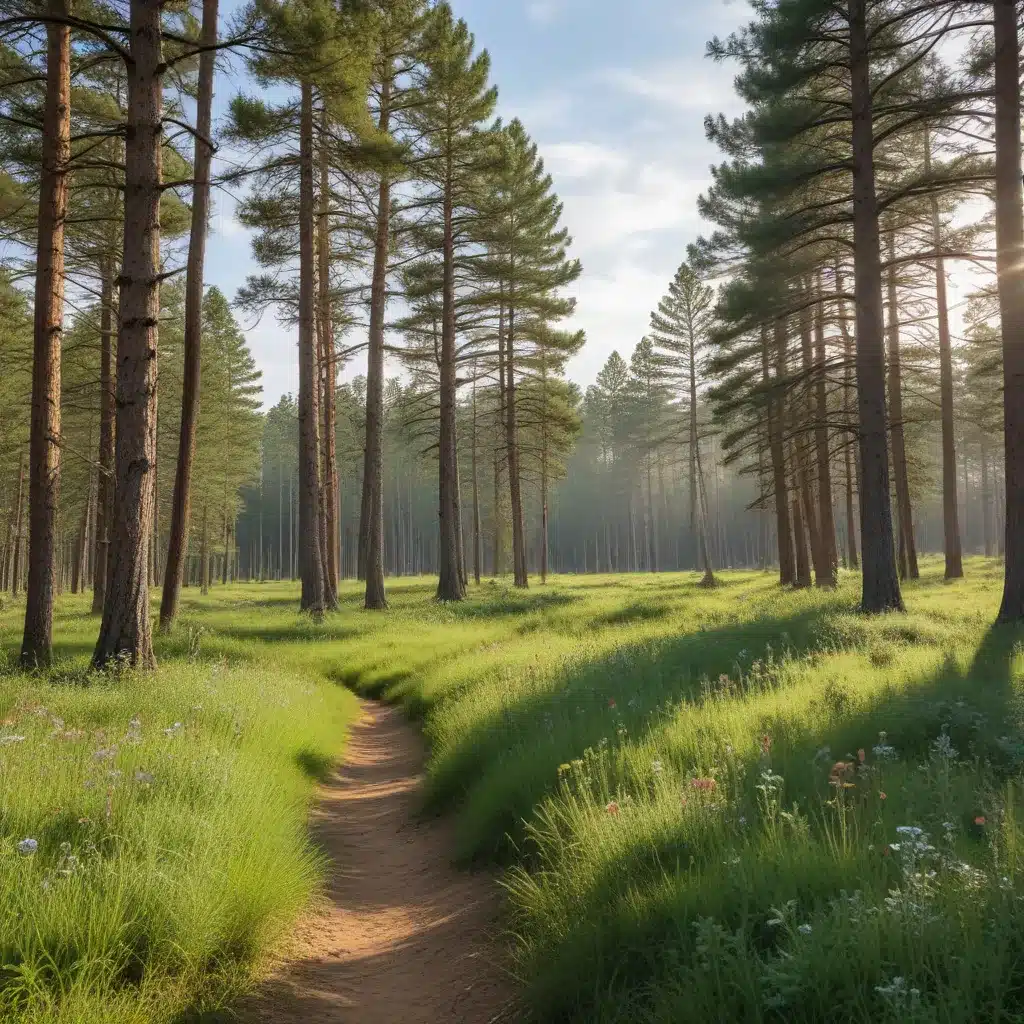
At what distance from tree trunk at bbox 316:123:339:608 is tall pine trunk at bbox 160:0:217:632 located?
289cm

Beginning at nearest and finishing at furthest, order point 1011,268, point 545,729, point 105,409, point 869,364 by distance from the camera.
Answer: point 545,729 → point 1011,268 → point 869,364 → point 105,409

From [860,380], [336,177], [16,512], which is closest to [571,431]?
[336,177]

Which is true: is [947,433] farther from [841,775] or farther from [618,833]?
[618,833]

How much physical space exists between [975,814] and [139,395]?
8.44 meters

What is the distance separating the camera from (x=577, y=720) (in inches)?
241

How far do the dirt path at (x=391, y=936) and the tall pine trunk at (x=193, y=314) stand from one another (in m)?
9.57

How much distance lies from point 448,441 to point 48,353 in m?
12.1

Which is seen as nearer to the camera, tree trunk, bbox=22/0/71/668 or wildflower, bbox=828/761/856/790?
wildflower, bbox=828/761/856/790

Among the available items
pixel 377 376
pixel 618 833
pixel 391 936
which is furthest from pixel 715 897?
pixel 377 376

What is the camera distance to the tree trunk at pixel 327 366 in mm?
19391

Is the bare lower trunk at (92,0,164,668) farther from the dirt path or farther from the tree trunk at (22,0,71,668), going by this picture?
the dirt path

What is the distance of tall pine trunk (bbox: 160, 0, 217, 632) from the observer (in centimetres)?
1419

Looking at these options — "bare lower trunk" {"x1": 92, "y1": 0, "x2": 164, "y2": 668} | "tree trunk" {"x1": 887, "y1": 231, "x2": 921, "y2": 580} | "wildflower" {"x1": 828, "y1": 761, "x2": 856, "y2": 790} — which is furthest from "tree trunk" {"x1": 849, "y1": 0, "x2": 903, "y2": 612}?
"bare lower trunk" {"x1": 92, "y1": 0, "x2": 164, "y2": 668}

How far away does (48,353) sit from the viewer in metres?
10.4
